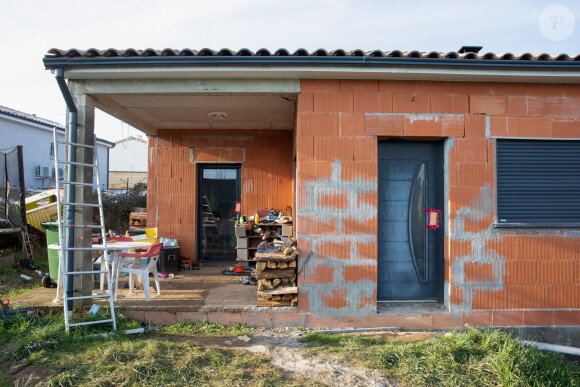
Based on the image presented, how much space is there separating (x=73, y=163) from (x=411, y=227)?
5039 mm

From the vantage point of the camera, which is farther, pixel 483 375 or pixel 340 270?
pixel 340 270

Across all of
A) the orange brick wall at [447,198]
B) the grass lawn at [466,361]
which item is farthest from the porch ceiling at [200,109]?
the grass lawn at [466,361]

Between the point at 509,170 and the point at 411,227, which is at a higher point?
the point at 509,170

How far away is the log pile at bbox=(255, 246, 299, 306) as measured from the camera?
17.5 feet

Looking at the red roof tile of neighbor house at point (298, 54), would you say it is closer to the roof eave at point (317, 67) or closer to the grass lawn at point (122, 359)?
the roof eave at point (317, 67)

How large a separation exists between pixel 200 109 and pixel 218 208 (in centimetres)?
280

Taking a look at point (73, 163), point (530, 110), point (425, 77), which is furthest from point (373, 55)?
point (73, 163)

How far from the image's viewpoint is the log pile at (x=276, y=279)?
5332 millimetres

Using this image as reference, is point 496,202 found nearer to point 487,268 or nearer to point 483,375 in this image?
point 487,268

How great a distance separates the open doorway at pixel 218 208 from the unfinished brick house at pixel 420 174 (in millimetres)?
3326

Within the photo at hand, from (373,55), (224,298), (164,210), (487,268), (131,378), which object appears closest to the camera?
(131,378)

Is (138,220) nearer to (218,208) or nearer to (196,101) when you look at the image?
(218,208)

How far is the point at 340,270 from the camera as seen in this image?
5395 mm

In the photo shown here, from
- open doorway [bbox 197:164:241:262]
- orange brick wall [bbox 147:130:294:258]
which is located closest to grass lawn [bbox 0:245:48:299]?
orange brick wall [bbox 147:130:294:258]
